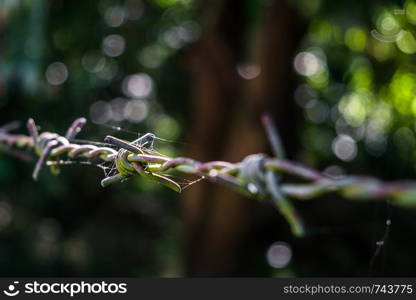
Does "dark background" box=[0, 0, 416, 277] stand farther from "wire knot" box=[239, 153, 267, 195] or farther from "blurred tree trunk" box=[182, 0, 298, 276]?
"wire knot" box=[239, 153, 267, 195]

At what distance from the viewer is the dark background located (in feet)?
10.8

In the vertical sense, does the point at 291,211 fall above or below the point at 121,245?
below

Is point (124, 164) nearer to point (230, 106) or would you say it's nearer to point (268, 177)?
point (268, 177)

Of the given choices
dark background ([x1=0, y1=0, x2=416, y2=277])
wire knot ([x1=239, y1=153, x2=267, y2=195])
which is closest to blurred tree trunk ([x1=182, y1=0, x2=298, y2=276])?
dark background ([x1=0, y1=0, x2=416, y2=277])

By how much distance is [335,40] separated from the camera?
3.42 meters

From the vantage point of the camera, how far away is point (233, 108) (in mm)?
3883

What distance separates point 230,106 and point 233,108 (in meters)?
0.03

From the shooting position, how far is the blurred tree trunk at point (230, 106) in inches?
140

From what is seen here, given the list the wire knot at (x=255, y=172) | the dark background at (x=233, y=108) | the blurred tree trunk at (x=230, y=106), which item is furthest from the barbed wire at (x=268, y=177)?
the blurred tree trunk at (x=230, y=106)

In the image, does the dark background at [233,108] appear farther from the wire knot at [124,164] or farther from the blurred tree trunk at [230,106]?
the wire knot at [124,164]

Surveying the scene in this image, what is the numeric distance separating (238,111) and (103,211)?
1.89 m

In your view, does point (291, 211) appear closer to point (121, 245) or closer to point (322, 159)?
point (322, 159)

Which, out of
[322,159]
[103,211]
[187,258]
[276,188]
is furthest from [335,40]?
[276,188]

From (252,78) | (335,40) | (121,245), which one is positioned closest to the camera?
(335,40)
